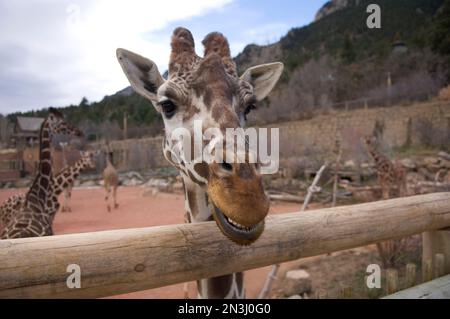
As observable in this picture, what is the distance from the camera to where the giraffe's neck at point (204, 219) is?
2193 millimetres

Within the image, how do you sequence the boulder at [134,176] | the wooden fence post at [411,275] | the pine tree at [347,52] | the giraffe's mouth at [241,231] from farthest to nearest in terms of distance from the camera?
the pine tree at [347,52]
the boulder at [134,176]
the wooden fence post at [411,275]
the giraffe's mouth at [241,231]

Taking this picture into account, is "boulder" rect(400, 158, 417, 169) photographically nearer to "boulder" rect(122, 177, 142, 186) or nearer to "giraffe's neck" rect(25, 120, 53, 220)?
"giraffe's neck" rect(25, 120, 53, 220)

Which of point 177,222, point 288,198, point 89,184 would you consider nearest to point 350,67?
point 288,198

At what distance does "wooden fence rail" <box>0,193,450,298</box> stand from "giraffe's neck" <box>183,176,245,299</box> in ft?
1.54

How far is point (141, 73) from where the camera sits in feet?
7.77

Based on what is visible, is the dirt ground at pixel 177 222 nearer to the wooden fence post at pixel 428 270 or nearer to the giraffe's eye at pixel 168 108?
the wooden fence post at pixel 428 270

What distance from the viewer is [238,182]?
1.38 meters

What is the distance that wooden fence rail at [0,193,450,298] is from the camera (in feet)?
4.27

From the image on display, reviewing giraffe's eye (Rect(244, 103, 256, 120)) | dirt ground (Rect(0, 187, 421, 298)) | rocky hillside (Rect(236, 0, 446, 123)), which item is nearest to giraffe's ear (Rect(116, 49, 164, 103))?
giraffe's eye (Rect(244, 103, 256, 120))

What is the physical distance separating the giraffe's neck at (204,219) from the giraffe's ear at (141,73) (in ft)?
2.25

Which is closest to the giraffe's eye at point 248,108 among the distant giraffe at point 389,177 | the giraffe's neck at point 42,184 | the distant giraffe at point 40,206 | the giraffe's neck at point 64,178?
the distant giraffe at point 40,206

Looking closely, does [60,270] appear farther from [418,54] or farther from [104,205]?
[418,54]

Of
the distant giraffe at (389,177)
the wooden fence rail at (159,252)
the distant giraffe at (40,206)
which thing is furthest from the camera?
the distant giraffe at (389,177)
